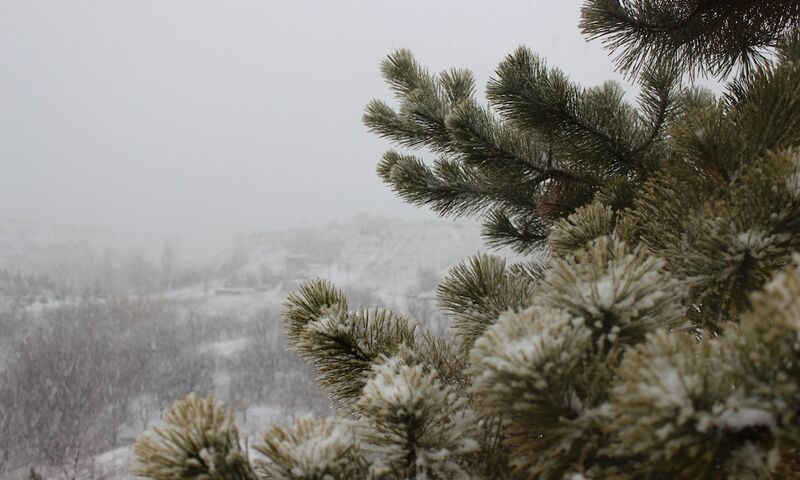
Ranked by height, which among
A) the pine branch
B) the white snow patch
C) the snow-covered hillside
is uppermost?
the pine branch

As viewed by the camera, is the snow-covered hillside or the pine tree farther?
the snow-covered hillside

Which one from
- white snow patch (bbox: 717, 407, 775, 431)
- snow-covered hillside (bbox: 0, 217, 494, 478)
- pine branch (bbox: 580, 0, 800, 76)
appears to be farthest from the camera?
snow-covered hillside (bbox: 0, 217, 494, 478)

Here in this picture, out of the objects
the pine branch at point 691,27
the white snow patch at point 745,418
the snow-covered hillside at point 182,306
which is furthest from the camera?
the snow-covered hillside at point 182,306

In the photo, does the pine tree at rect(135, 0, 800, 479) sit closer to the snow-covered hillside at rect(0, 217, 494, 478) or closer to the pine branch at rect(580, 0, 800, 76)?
the pine branch at rect(580, 0, 800, 76)

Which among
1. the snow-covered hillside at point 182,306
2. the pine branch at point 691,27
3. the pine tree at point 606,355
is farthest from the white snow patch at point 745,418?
the snow-covered hillside at point 182,306

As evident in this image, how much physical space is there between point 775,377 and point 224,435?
0.41 m

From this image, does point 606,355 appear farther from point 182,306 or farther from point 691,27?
point 182,306

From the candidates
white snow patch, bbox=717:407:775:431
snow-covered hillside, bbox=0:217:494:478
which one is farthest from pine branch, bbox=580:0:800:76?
snow-covered hillside, bbox=0:217:494:478

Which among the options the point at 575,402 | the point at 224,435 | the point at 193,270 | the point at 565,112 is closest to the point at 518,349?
the point at 575,402

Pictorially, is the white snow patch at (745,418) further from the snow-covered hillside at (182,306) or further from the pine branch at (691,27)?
the snow-covered hillside at (182,306)

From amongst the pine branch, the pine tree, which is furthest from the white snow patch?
the pine branch

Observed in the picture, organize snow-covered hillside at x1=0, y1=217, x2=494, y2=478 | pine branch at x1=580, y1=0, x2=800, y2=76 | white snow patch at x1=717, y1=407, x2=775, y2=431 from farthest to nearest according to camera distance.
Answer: snow-covered hillside at x1=0, y1=217, x2=494, y2=478 → pine branch at x1=580, y1=0, x2=800, y2=76 → white snow patch at x1=717, y1=407, x2=775, y2=431

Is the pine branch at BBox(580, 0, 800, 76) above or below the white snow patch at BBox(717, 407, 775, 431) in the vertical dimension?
above

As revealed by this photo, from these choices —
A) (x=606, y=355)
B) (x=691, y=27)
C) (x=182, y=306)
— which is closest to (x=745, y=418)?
(x=606, y=355)
